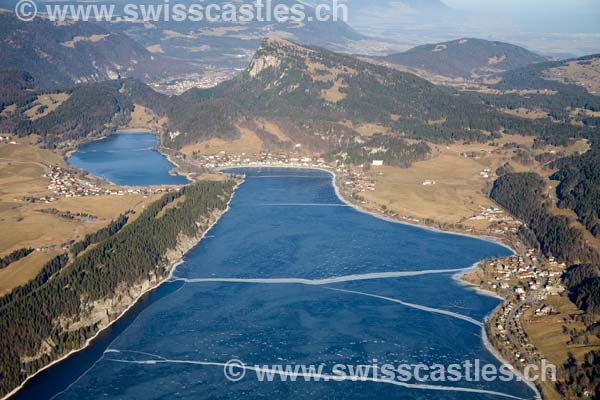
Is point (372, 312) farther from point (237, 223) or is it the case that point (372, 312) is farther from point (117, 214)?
point (117, 214)

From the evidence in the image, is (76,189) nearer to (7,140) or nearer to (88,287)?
(7,140)

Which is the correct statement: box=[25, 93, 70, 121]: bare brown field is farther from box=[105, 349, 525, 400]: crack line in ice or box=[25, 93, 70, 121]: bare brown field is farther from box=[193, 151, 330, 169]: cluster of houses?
box=[105, 349, 525, 400]: crack line in ice

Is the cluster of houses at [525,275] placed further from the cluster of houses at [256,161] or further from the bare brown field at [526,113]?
the bare brown field at [526,113]

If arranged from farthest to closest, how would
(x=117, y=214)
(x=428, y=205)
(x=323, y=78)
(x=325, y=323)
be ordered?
1. (x=323, y=78)
2. (x=428, y=205)
3. (x=117, y=214)
4. (x=325, y=323)


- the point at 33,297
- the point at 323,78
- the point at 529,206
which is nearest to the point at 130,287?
the point at 33,297

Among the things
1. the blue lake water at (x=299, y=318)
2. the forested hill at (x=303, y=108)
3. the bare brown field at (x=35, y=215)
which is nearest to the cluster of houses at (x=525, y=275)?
the blue lake water at (x=299, y=318)

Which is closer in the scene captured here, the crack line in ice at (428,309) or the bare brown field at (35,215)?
the crack line in ice at (428,309)
